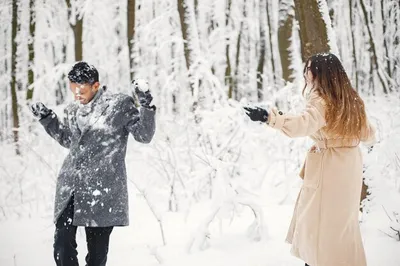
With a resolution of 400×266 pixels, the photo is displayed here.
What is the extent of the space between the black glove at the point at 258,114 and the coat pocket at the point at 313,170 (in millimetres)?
548

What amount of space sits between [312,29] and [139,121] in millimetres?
2363

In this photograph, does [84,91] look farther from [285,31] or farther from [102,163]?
[285,31]

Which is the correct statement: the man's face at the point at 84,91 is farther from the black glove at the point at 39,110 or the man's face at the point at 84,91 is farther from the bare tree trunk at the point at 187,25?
the bare tree trunk at the point at 187,25

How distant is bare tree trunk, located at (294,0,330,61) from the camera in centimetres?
410

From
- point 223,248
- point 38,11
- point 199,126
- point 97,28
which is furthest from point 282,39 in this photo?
point 97,28

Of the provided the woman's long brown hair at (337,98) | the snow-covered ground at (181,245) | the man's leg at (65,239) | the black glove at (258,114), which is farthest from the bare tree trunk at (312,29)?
the man's leg at (65,239)

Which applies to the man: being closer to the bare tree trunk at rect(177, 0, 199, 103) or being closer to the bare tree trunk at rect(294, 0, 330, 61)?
the bare tree trunk at rect(294, 0, 330, 61)

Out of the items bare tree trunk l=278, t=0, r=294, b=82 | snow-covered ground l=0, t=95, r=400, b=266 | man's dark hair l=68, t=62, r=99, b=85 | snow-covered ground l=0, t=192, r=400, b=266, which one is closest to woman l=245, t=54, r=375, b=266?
snow-covered ground l=0, t=95, r=400, b=266

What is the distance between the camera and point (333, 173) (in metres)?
2.49

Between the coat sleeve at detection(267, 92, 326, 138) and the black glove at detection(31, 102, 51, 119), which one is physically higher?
the black glove at detection(31, 102, 51, 119)

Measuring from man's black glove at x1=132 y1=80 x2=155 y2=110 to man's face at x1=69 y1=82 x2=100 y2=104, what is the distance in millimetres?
396

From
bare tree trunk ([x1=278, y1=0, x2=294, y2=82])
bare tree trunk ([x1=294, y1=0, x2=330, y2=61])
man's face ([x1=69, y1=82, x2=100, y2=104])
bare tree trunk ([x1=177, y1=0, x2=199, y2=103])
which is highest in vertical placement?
bare tree trunk ([x1=177, y1=0, x2=199, y2=103])

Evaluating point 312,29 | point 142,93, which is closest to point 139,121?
point 142,93

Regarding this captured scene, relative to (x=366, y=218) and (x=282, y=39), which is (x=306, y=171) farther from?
(x=282, y=39)
